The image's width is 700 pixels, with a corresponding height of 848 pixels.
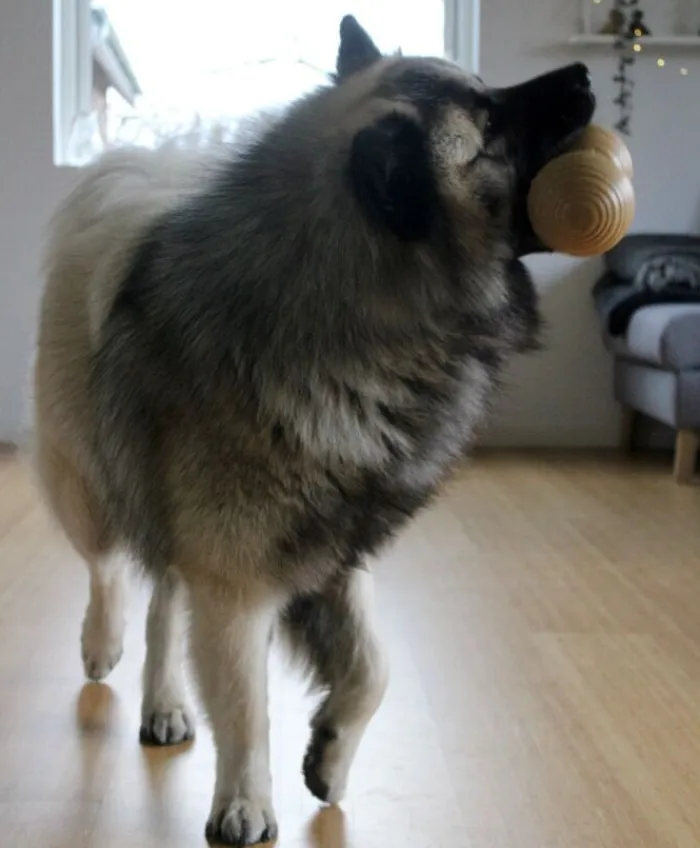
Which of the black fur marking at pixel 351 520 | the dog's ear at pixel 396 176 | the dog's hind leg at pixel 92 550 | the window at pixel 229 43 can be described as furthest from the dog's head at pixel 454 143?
the window at pixel 229 43

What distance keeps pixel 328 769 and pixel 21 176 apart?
3.81 meters

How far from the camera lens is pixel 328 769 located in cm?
158

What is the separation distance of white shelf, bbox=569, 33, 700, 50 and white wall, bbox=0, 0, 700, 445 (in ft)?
A: 0.20

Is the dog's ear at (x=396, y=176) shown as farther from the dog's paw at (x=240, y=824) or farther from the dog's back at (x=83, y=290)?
the dog's paw at (x=240, y=824)

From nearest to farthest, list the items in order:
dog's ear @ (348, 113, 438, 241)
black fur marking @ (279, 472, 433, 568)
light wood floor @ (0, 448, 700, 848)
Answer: dog's ear @ (348, 113, 438, 241), black fur marking @ (279, 472, 433, 568), light wood floor @ (0, 448, 700, 848)

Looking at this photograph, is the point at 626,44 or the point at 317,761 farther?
the point at 626,44

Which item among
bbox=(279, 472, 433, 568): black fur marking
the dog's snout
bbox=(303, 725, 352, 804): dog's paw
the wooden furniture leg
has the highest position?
the dog's snout

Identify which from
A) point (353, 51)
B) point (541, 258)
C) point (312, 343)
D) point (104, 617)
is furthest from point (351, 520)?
point (541, 258)

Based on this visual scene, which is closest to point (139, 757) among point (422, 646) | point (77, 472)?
point (77, 472)

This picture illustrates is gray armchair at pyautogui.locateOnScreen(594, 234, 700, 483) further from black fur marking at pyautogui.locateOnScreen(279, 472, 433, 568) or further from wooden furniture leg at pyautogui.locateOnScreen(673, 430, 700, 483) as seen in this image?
black fur marking at pyautogui.locateOnScreen(279, 472, 433, 568)

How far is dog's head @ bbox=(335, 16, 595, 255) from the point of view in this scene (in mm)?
1279

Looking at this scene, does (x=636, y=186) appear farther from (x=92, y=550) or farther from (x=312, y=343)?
(x=312, y=343)

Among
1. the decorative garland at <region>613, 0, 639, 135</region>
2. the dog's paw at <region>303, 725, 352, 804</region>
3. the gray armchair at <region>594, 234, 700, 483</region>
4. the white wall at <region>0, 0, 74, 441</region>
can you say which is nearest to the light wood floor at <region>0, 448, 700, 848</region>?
the dog's paw at <region>303, 725, 352, 804</region>

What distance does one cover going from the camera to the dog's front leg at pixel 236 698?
1428 millimetres
